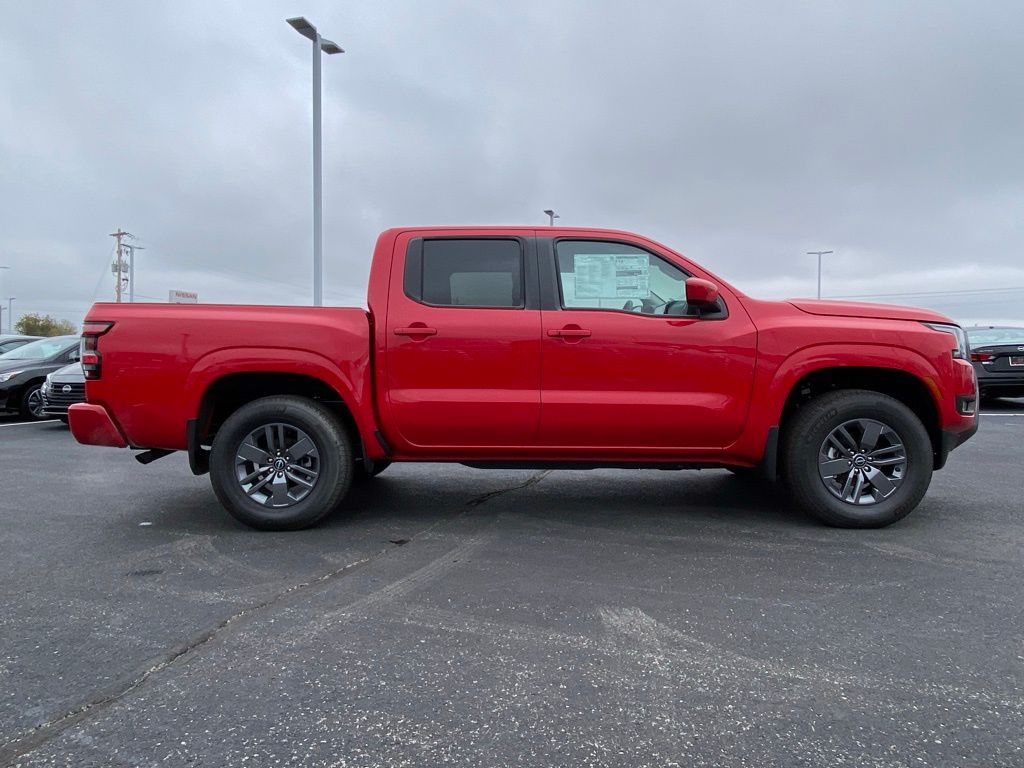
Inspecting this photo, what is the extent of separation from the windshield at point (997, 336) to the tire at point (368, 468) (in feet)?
36.0

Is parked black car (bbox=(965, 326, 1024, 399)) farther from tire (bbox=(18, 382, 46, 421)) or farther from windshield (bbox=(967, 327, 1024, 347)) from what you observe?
tire (bbox=(18, 382, 46, 421))

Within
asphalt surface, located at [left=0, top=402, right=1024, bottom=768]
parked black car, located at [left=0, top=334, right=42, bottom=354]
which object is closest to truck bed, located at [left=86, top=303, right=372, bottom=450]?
asphalt surface, located at [left=0, top=402, right=1024, bottom=768]

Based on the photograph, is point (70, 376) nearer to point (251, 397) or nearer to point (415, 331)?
point (251, 397)

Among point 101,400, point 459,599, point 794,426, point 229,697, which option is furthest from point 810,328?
point 101,400

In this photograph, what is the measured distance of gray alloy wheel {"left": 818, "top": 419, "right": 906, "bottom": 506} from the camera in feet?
14.4

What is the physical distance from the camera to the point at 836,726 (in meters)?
2.21

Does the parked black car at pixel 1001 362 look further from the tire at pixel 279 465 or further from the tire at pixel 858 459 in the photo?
the tire at pixel 279 465

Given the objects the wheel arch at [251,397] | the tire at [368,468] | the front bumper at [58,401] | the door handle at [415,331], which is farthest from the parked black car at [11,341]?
the door handle at [415,331]

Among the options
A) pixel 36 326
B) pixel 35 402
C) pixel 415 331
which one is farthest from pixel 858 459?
pixel 36 326

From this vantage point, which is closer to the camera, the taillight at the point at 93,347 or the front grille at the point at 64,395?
the taillight at the point at 93,347

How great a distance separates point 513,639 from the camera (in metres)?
2.81

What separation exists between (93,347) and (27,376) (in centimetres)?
876

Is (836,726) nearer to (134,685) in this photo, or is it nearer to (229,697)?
(229,697)

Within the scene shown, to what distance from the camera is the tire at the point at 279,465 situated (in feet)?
14.3
